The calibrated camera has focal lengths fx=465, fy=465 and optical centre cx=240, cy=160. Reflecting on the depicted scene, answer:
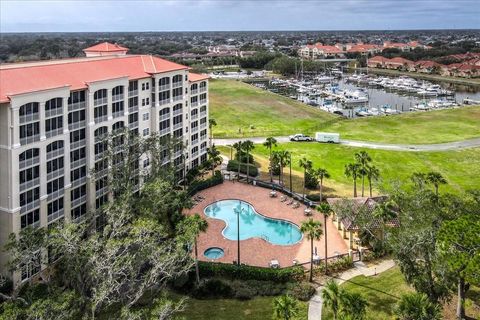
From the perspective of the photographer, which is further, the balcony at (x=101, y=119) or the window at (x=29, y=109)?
the balcony at (x=101, y=119)

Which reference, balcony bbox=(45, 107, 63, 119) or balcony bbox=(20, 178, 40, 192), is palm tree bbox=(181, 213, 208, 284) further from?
balcony bbox=(45, 107, 63, 119)

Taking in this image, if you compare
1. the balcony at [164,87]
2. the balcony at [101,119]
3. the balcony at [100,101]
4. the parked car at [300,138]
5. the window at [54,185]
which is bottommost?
the parked car at [300,138]

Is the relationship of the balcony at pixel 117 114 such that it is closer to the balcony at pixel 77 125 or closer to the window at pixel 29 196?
the balcony at pixel 77 125

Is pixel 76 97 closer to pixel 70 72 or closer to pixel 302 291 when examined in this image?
pixel 70 72

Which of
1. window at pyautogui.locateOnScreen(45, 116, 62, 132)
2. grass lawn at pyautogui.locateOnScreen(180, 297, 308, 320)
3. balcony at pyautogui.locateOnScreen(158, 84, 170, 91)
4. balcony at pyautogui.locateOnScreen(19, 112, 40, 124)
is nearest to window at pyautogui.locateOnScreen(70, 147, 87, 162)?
window at pyautogui.locateOnScreen(45, 116, 62, 132)

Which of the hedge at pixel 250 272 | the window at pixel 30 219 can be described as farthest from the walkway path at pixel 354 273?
the window at pixel 30 219
